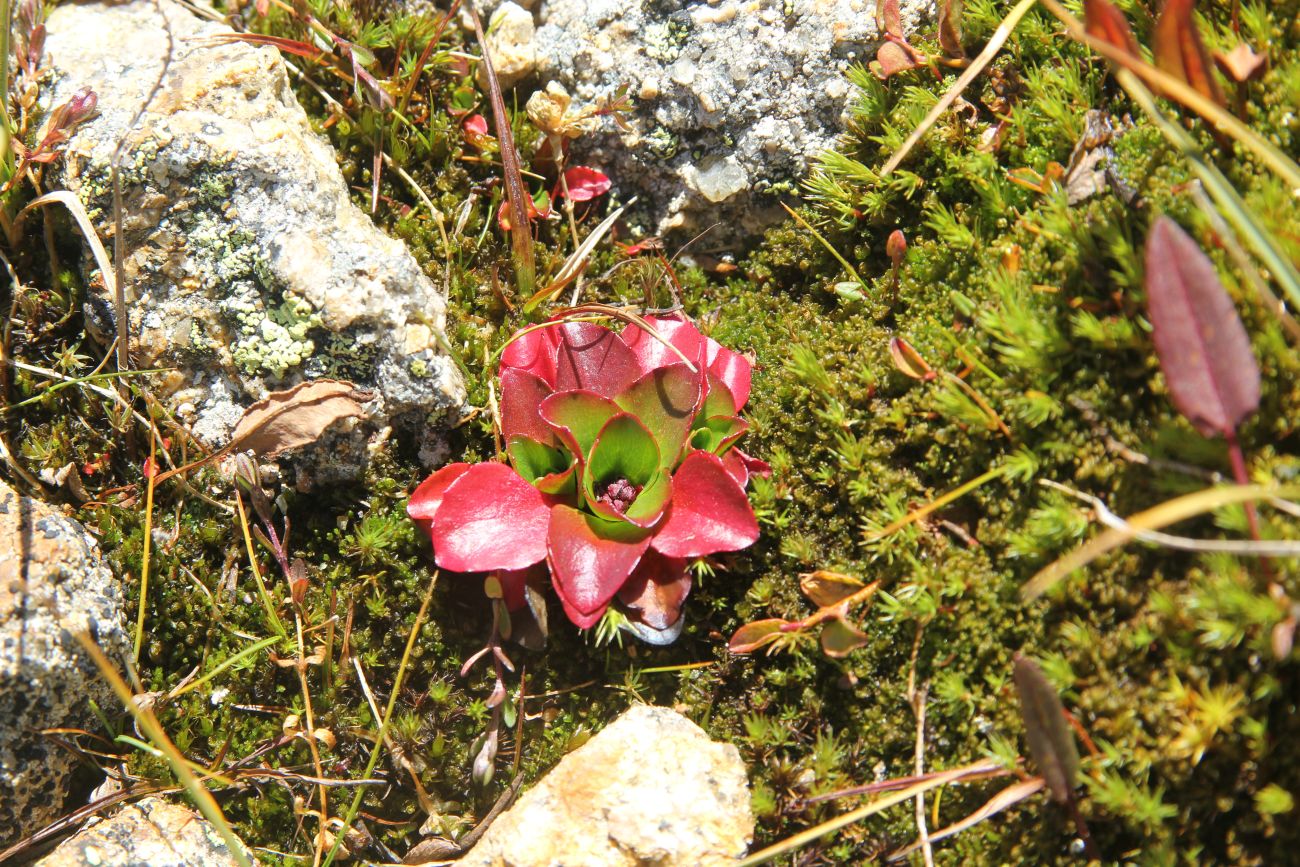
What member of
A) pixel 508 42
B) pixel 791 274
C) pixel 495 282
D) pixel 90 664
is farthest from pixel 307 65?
pixel 90 664

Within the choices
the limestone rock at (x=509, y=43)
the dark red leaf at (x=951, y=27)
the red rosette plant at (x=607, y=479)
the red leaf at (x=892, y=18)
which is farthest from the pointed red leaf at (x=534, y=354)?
the dark red leaf at (x=951, y=27)

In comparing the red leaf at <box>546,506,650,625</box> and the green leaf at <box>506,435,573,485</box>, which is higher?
the green leaf at <box>506,435,573,485</box>

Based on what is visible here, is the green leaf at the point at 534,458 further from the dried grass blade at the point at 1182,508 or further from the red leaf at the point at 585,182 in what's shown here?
the dried grass blade at the point at 1182,508

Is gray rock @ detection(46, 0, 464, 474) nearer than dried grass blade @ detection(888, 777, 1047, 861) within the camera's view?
No

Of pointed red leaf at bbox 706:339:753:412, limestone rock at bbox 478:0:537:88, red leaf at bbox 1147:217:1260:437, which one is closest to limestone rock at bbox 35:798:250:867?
pointed red leaf at bbox 706:339:753:412

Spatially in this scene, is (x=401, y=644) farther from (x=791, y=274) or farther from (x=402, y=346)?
(x=791, y=274)

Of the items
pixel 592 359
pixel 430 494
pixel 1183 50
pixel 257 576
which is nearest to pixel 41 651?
pixel 257 576

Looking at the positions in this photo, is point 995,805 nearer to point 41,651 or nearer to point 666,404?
point 666,404

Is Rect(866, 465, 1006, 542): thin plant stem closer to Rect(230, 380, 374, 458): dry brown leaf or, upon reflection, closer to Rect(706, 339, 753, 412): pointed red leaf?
Rect(706, 339, 753, 412): pointed red leaf

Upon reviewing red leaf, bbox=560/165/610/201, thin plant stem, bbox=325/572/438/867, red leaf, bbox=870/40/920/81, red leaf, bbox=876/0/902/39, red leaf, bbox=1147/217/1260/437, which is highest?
red leaf, bbox=876/0/902/39
